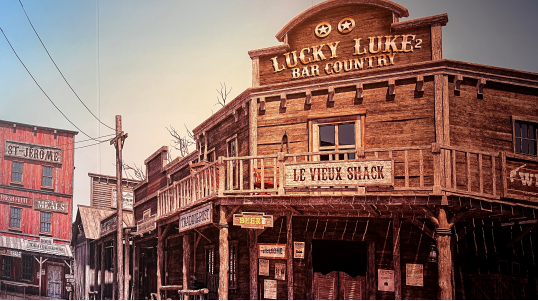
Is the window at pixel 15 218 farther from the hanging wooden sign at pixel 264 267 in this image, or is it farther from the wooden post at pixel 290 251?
the wooden post at pixel 290 251

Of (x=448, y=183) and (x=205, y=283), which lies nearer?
(x=448, y=183)

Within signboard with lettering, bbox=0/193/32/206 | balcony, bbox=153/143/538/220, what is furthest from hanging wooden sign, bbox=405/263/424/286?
signboard with lettering, bbox=0/193/32/206

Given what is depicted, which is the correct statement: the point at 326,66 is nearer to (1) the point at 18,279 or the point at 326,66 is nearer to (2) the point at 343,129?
(2) the point at 343,129

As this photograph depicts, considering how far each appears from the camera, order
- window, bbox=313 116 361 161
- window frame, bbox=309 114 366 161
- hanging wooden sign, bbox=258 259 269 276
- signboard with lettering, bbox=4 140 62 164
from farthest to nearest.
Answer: signboard with lettering, bbox=4 140 62 164, hanging wooden sign, bbox=258 259 269 276, window, bbox=313 116 361 161, window frame, bbox=309 114 366 161

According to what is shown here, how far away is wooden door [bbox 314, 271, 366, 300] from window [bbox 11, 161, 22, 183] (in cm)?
2627

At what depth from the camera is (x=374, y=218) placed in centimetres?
1747

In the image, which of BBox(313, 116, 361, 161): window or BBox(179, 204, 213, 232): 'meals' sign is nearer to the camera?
BBox(179, 204, 213, 232): 'meals' sign

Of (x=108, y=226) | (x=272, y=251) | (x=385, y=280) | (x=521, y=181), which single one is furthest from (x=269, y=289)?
(x=108, y=226)

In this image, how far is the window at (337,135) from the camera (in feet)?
59.4

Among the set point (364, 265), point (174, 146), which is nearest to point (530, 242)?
point (364, 265)

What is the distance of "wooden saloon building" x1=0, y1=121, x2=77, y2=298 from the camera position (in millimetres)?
36500

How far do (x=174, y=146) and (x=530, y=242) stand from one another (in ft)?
113

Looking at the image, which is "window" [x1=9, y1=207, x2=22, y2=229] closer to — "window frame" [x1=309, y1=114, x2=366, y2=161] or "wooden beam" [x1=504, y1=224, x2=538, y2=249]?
"window frame" [x1=309, y1=114, x2=366, y2=161]

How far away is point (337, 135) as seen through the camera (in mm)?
18250
